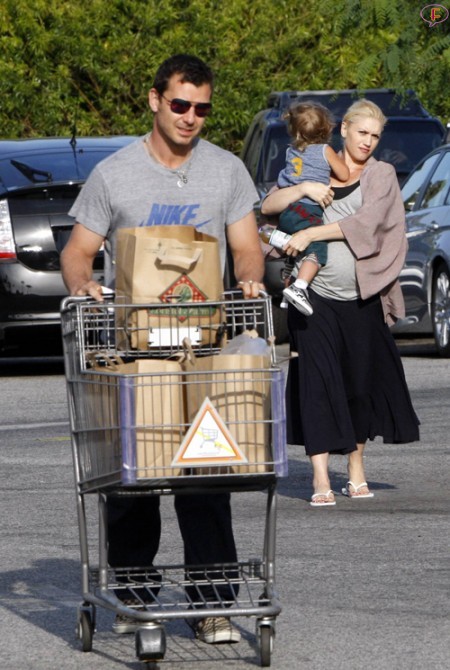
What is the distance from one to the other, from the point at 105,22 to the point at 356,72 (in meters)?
12.9

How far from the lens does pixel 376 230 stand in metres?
8.72

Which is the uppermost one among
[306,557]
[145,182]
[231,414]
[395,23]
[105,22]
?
[105,22]

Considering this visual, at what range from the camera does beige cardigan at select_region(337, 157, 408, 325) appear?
8664 mm

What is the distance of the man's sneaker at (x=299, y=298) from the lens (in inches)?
341

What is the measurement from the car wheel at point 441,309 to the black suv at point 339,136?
2096 mm

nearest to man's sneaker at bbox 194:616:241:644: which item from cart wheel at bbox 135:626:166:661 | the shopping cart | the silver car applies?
the shopping cart

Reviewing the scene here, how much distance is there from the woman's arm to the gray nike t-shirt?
2497mm

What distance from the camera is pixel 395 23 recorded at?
1686 centimetres

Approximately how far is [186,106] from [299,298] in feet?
9.29

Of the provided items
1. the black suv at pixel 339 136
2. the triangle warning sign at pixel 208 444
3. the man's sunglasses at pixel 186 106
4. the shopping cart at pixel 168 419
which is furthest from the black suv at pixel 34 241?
the triangle warning sign at pixel 208 444

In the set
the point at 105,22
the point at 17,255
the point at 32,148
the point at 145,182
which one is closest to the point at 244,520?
the point at 145,182

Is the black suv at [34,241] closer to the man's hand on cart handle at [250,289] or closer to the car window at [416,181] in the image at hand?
the car window at [416,181]

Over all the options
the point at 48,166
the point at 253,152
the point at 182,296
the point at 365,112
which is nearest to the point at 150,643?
the point at 182,296

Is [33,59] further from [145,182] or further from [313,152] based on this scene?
[145,182]
